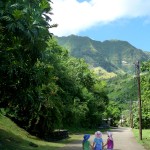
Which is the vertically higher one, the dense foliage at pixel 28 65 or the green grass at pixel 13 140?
the dense foliage at pixel 28 65

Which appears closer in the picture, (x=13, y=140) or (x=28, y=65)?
(x=28, y=65)

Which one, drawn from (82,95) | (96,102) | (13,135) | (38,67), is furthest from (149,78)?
(96,102)

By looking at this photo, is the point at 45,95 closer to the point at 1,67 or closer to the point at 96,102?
the point at 1,67

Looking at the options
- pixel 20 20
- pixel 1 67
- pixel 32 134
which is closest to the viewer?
pixel 20 20

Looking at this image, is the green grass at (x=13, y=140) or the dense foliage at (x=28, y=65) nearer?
the dense foliage at (x=28, y=65)

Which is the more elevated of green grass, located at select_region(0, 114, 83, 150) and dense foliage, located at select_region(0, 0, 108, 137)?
dense foliage, located at select_region(0, 0, 108, 137)

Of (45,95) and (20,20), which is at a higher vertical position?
(20,20)

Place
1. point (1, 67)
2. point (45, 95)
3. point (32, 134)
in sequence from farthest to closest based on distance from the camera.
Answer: point (32, 134) → point (45, 95) → point (1, 67)

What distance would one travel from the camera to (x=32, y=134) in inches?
1396

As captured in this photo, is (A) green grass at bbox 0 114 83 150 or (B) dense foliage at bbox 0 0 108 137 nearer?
(B) dense foliage at bbox 0 0 108 137

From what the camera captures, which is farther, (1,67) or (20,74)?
(20,74)

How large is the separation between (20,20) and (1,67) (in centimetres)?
298

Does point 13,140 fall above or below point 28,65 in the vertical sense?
below

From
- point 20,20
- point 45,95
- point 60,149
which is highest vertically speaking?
point 20,20
